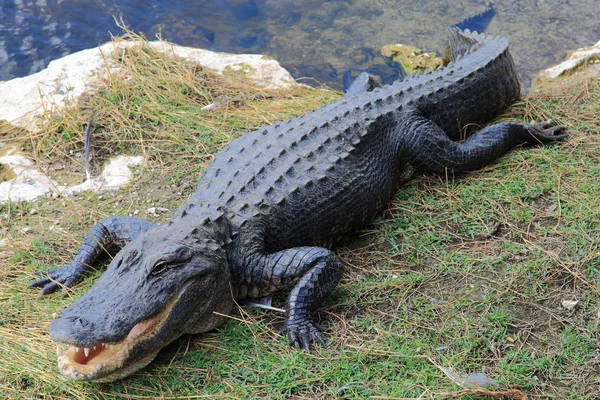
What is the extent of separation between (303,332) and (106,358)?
3.64 ft

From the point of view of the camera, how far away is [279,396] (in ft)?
10.7

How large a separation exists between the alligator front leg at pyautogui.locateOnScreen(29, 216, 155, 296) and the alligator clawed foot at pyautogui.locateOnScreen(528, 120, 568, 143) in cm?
317

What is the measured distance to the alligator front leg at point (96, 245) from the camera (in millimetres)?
4172

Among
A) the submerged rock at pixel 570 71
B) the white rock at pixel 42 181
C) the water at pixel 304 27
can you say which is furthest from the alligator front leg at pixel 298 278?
the water at pixel 304 27

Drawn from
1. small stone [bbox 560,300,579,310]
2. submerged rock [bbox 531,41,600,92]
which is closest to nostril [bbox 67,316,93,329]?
small stone [bbox 560,300,579,310]

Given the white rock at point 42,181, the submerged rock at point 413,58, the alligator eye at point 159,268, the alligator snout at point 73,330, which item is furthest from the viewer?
the submerged rock at point 413,58

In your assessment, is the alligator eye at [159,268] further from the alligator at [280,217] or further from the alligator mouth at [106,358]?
the alligator mouth at [106,358]

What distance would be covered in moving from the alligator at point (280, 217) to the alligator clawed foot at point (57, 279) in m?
0.01

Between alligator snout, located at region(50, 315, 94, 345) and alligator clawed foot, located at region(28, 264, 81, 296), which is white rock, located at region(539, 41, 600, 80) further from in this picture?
alligator snout, located at region(50, 315, 94, 345)

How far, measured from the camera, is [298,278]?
3859 millimetres

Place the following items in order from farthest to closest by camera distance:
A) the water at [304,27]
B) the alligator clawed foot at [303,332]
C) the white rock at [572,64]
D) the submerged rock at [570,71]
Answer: the water at [304,27] → the white rock at [572,64] → the submerged rock at [570,71] → the alligator clawed foot at [303,332]

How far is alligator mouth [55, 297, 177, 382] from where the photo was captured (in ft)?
10.0

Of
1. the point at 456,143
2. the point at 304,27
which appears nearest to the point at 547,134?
the point at 456,143

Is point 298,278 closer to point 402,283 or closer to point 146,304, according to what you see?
point 402,283
